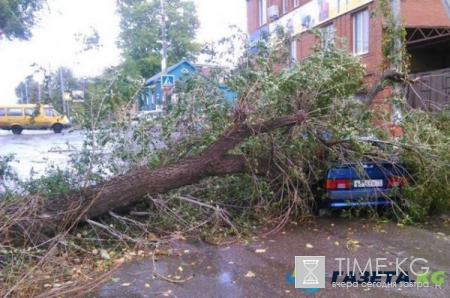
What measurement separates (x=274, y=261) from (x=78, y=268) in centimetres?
215

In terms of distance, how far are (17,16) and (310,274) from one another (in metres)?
8.73

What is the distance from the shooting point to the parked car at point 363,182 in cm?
675

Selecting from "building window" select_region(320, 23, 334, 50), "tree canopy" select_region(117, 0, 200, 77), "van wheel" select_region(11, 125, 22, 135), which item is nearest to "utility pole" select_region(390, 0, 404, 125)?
"building window" select_region(320, 23, 334, 50)

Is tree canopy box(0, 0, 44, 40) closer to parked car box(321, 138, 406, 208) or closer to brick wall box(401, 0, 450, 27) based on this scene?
parked car box(321, 138, 406, 208)

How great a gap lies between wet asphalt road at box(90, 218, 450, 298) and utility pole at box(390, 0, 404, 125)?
6.48 ft

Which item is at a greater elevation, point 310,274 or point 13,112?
point 13,112

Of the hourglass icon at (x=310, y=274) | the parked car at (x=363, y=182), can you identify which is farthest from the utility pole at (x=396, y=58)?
the hourglass icon at (x=310, y=274)

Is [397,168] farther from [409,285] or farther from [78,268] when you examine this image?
[78,268]

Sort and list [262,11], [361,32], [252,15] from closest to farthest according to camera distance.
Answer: [361,32]
[262,11]
[252,15]

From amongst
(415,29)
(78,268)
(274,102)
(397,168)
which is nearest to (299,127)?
(274,102)

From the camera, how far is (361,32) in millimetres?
17875

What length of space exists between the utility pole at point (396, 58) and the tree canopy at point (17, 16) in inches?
299

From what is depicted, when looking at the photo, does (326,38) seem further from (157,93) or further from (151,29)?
(151,29)

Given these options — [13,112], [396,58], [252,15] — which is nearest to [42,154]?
[396,58]
